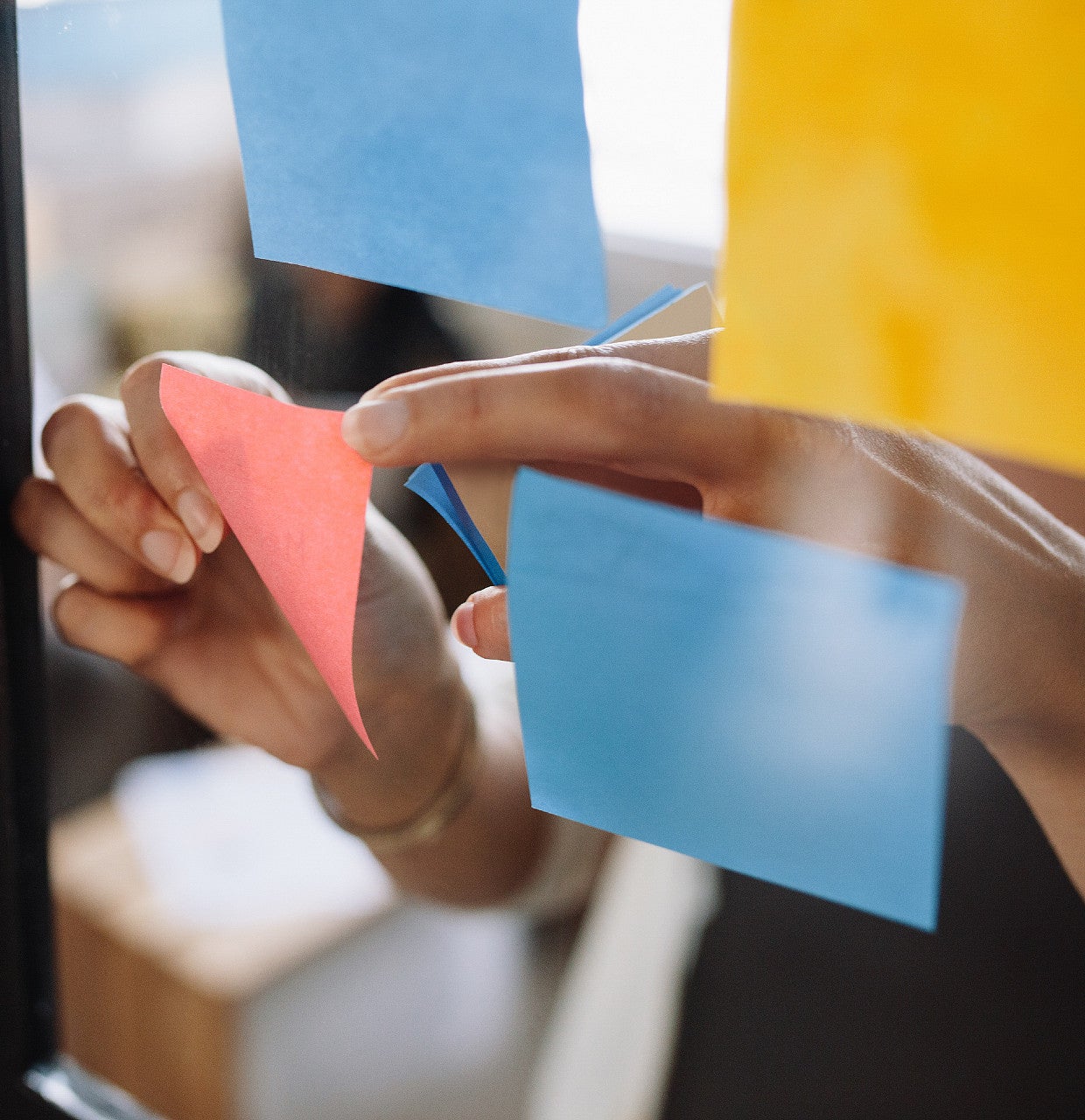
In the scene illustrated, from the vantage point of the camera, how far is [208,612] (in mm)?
443

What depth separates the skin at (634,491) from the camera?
0.23m

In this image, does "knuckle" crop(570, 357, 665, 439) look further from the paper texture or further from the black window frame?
the black window frame

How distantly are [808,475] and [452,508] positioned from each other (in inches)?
4.4

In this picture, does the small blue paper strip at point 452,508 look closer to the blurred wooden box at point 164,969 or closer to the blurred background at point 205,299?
the blurred background at point 205,299

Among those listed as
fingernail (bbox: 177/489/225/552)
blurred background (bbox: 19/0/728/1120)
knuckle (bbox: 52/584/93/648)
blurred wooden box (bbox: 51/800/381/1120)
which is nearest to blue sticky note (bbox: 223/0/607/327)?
blurred background (bbox: 19/0/728/1120)

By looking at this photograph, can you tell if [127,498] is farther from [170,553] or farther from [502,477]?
[502,477]

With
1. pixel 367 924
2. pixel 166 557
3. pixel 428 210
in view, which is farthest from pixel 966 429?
pixel 367 924

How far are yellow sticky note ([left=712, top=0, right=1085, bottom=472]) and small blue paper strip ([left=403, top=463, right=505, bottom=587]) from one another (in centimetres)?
11

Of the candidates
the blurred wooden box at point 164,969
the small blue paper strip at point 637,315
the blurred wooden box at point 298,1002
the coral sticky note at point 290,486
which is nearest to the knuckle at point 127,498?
the coral sticky note at point 290,486

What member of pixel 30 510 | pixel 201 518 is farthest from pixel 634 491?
pixel 30 510

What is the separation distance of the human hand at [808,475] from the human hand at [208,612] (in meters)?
0.13

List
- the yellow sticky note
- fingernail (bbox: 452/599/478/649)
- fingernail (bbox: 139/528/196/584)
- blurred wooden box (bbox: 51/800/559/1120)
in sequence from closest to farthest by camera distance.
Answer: the yellow sticky note, fingernail (bbox: 452/599/478/649), fingernail (bbox: 139/528/196/584), blurred wooden box (bbox: 51/800/559/1120)

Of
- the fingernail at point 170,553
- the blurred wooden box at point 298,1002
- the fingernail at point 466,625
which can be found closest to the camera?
the fingernail at point 466,625

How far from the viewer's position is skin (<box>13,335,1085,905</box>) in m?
0.23
